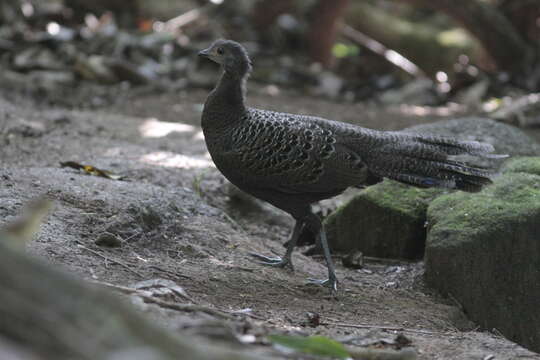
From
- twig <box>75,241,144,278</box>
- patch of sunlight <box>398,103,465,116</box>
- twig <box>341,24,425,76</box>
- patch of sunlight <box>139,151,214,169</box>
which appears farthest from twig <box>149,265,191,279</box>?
twig <box>341,24,425,76</box>

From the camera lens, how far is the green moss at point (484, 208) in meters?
5.37

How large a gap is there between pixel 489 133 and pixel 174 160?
3.40 m

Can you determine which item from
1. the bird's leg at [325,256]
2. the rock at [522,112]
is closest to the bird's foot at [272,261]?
the bird's leg at [325,256]

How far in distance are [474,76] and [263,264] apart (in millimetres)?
9014

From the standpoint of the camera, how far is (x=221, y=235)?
572 centimetres

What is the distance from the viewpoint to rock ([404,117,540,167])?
273 inches

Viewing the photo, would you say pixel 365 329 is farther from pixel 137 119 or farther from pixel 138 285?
pixel 137 119

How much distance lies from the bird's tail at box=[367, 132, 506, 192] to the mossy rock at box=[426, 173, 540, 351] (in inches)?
12.9

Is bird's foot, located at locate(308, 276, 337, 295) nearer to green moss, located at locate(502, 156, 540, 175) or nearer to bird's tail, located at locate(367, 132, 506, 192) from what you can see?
bird's tail, located at locate(367, 132, 506, 192)

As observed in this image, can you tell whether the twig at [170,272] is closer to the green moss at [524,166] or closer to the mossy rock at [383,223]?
the mossy rock at [383,223]

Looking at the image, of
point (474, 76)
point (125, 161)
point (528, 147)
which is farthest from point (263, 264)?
point (474, 76)

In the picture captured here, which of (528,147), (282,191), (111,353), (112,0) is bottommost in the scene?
(111,353)

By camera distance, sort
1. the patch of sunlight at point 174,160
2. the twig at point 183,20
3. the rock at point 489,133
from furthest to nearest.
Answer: the twig at point 183,20 → the patch of sunlight at point 174,160 → the rock at point 489,133

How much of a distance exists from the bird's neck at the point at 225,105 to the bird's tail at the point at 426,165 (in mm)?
1137
